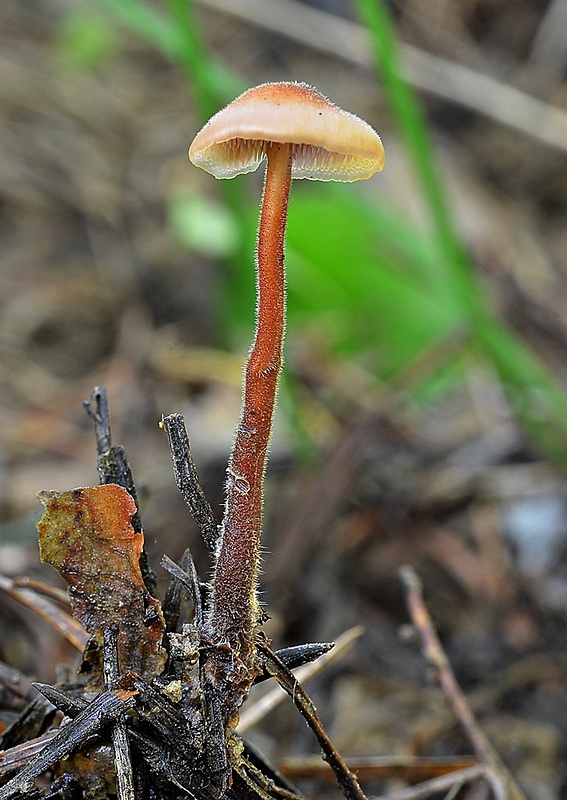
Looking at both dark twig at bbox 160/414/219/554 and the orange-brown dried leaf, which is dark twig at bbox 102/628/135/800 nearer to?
the orange-brown dried leaf

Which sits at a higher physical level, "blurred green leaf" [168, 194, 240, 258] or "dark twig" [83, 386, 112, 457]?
"blurred green leaf" [168, 194, 240, 258]

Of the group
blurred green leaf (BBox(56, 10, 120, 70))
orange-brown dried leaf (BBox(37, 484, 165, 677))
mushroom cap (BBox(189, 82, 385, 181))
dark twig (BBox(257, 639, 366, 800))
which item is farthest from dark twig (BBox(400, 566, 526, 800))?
blurred green leaf (BBox(56, 10, 120, 70))

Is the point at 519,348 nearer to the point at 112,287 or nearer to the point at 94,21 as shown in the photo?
the point at 112,287

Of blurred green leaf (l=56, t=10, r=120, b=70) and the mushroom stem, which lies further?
blurred green leaf (l=56, t=10, r=120, b=70)

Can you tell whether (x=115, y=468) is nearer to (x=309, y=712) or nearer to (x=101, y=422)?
(x=101, y=422)

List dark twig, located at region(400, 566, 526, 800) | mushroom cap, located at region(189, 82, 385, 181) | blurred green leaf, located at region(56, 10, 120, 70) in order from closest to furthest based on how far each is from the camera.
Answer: mushroom cap, located at region(189, 82, 385, 181) < dark twig, located at region(400, 566, 526, 800) < blurred green leaf, located at region(56, 10, 120, 70)

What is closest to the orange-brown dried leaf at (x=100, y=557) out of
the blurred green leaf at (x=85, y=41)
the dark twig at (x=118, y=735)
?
the dark twig at (x=118, y=735)

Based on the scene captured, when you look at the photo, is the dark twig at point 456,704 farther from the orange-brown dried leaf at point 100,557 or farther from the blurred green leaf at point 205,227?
the blurred green leaf at point 205,227
